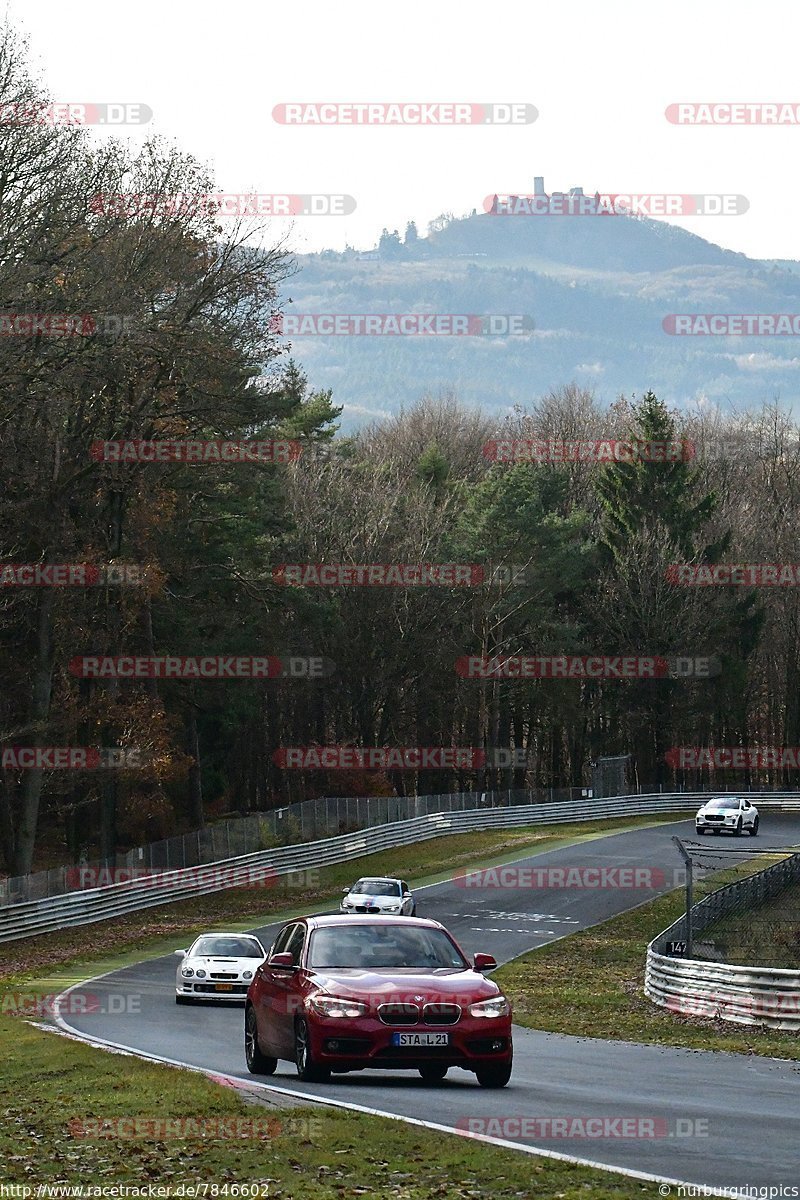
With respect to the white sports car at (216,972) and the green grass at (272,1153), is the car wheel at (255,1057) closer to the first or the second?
the green grass at (272,1153)

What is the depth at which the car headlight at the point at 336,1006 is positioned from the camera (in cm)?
1395

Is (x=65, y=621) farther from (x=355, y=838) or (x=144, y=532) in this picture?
(x=355, y=838)

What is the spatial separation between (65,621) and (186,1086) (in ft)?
119

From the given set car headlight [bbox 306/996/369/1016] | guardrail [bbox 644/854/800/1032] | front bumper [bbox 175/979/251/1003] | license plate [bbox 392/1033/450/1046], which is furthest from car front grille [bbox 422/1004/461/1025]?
front bumper [bbox 175/979/251/1003]

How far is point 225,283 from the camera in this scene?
1836 inches

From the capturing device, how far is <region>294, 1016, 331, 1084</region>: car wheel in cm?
1420

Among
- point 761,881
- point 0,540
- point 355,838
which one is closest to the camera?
point 761,881

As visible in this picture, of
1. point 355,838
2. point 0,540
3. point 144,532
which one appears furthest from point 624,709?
point 0,540

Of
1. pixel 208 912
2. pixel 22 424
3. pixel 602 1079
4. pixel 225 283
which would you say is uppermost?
pixel 225 283

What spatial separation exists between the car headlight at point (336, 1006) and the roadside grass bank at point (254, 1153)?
2.79ft

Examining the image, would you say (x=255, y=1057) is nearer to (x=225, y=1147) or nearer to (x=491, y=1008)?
(x=491, y=1008)

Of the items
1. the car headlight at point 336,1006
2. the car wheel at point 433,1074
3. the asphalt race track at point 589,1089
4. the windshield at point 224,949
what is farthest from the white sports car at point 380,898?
the car headlight at point 336,1006

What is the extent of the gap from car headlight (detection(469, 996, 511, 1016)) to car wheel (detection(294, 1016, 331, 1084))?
1.32 m

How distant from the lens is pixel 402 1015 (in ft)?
45.5
